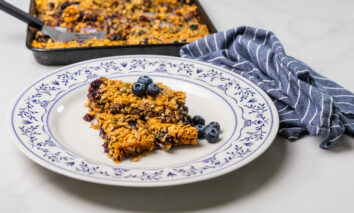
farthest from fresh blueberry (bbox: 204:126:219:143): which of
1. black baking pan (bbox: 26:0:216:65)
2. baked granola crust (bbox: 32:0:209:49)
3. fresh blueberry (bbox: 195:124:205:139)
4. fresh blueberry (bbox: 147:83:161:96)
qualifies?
baked granola crust (bbox: 32:0:209:49)

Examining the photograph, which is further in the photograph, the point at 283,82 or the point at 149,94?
the point at 283,82

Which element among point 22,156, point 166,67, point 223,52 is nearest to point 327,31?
point 223,52

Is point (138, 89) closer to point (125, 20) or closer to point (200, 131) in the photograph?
point (200, 131)

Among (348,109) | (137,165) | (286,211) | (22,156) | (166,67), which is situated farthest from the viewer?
(166,67)

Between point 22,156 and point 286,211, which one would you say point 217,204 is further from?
point 22,156

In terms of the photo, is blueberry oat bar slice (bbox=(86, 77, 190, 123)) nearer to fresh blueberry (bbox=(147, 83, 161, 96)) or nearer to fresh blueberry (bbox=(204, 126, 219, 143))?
fresh blueberry (bbox=(147, 83, 161, 96))

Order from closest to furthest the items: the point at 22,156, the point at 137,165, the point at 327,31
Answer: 1. the point at 137,165
2. the point at 22,156
3. the point at 327,31

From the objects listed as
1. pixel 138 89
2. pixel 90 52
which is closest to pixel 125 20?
pixel 90 52
